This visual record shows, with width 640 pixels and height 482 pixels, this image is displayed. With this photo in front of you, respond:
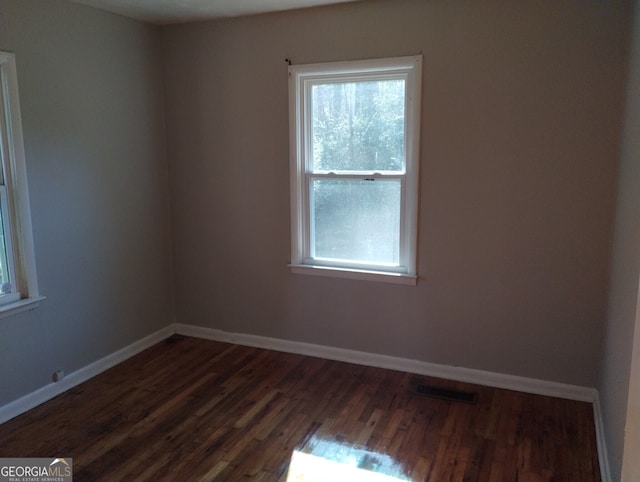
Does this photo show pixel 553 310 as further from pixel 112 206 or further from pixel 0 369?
pixel 0 369

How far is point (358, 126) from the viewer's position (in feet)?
10.9

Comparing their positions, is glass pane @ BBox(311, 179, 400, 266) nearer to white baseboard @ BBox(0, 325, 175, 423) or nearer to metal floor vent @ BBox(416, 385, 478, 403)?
metal floor vent @ BBox(416, 385, 478, 403)

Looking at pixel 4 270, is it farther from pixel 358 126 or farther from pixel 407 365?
pixel 407 365

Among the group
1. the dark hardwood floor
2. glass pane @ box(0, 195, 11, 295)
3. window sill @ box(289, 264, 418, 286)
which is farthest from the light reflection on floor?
glass pane @ box(0, 195, 11, 295)

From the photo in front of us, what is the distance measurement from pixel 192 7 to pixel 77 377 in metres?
2.59

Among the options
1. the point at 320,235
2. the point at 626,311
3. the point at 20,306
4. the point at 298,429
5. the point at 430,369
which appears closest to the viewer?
the point at 626,311

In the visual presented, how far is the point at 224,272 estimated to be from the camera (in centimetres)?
393

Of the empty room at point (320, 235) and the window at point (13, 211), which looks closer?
the empty room at point (320, 235)

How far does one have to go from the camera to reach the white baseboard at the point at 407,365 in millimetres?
3050

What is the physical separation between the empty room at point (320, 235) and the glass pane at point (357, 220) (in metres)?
0.02

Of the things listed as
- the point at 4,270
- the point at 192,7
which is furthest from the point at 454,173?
the point at 4,270

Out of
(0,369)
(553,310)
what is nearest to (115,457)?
(0,369)

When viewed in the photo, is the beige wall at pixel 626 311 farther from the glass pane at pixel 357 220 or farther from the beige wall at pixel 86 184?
the beige wall at pixel 86 184

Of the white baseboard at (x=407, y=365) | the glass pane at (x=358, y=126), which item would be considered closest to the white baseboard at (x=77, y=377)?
the white baseboard at (x=407, y=365)
